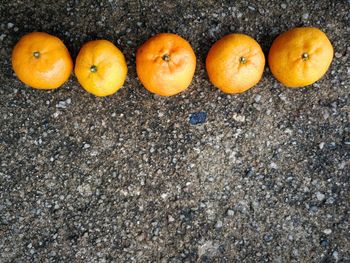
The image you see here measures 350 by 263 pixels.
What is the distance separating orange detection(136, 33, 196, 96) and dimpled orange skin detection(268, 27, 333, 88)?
515 millimetres

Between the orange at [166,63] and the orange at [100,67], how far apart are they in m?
0.14

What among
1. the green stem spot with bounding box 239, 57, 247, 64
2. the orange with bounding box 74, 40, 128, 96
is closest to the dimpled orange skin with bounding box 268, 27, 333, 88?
the green stem spot with bounding box 239, 57, 247, 64

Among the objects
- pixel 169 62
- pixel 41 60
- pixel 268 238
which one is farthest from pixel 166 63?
pixel 268 238

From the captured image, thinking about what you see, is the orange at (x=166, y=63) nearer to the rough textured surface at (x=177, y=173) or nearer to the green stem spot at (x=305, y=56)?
the rough textured surface at (x=177, y=173)

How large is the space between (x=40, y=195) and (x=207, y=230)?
1.09 meters

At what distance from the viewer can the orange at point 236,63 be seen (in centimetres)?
252

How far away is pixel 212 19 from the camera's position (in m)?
2.85

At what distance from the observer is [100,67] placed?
2.49m

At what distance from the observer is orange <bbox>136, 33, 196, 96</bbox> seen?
247cm

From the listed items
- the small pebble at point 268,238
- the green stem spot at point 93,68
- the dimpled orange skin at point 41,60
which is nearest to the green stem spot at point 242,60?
the green stem spot at point 93,68

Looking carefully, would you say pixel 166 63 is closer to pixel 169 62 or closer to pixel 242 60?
pixel 169 62

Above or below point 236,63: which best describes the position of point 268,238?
below

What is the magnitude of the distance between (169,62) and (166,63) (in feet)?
0.06

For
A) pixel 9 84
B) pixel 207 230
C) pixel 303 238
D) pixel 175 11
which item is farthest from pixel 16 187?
pixel 303 238
